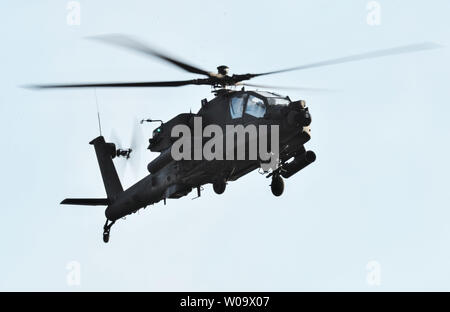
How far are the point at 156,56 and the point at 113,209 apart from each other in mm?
9109

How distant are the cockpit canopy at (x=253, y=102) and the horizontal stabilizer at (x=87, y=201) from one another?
844cm

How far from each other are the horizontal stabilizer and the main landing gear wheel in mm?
8600

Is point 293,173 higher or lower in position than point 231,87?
lower

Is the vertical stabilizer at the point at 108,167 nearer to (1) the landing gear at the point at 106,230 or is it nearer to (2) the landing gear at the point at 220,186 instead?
(1) the landing gear at the point at 106,230

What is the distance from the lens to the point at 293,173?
24344 mm

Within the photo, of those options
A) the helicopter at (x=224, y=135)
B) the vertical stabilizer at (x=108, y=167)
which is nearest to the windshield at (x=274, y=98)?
the helicopter at (x=224, y=135)

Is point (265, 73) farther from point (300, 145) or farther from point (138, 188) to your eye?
point (138, 188)

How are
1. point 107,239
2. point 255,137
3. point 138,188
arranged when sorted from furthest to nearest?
1. point 107,239
2. point 138,188
3. point 255,137

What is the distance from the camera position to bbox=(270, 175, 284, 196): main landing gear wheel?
79.5 ft

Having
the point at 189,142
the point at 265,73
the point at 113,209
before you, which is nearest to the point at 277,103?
the point at 265,73

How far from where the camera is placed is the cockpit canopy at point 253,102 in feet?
77.3

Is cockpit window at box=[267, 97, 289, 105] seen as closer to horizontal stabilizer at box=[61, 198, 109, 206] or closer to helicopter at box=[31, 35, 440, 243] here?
helicopter at box=[31, 35, 440, 243]

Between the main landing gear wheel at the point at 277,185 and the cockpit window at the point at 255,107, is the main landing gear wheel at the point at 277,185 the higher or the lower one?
the lower one
